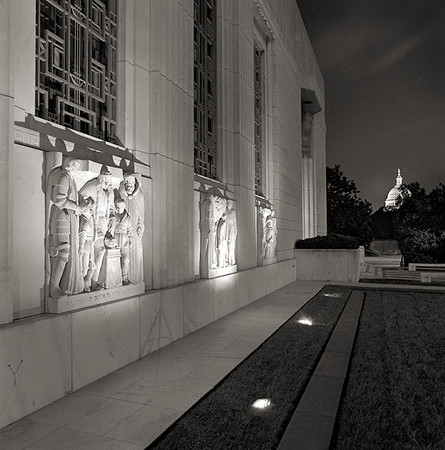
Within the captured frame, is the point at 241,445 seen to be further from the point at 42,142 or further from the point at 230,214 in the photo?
the point at 230,214

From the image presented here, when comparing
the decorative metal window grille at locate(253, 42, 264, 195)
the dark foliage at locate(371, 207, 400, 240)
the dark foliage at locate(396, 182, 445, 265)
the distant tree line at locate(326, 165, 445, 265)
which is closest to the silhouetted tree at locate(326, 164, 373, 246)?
the distant tree line at locate(326, 165, 445, 265)

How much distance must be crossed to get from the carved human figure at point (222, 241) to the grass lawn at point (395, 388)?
321 centimetres

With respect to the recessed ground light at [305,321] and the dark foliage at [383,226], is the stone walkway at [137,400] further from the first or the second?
the dark foliage at [383,226]

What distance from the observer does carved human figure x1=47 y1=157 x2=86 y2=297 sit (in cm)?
439

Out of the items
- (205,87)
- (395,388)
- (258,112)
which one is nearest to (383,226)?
(258,112)

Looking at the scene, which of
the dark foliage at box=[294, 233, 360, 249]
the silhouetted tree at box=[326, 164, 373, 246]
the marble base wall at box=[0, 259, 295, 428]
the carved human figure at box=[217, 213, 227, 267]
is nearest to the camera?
the marble base wall at box=[0, 259, 295, 428]

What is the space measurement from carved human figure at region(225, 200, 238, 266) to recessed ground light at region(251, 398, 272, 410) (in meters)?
5.33

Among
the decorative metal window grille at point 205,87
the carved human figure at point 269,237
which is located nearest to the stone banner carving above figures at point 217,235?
the decorative metal window grille at point 205,87

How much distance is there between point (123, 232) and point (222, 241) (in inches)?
146

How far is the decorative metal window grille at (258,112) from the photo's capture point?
13.3 m

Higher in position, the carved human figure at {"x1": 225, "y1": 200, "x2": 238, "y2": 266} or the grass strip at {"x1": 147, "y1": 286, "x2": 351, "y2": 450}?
the carved human figure at {"x1": 225, "y1": 200, "x2": 238, "y2": 266}

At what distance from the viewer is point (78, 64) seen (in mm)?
5484

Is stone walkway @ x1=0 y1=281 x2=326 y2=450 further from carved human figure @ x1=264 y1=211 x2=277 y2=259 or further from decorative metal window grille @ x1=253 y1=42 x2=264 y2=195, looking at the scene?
decorative metal window grille @ x1=253 y1=42 x2=264 y2=195

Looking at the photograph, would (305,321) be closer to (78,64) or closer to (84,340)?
(84,340)
